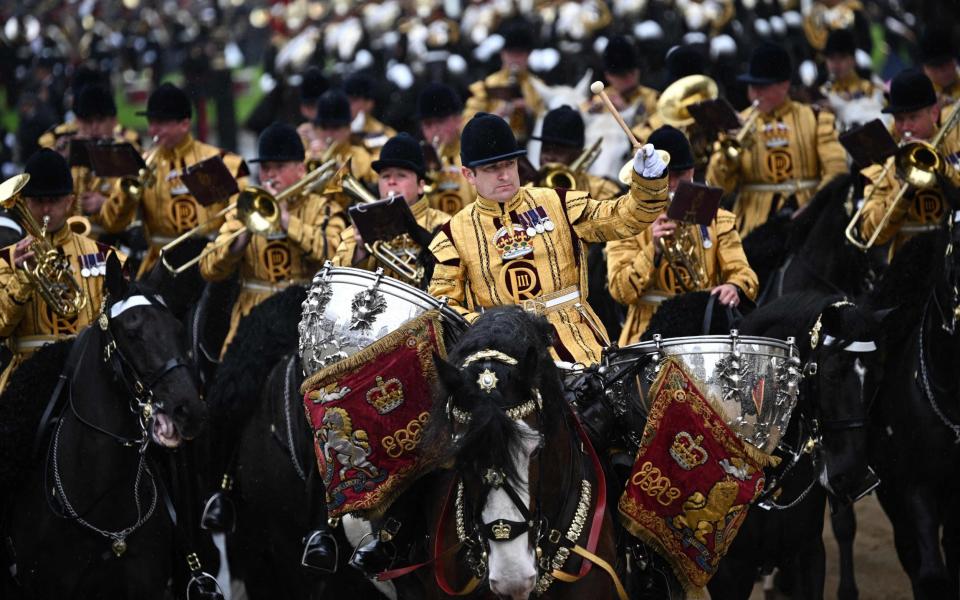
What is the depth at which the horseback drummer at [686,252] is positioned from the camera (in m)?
7.86

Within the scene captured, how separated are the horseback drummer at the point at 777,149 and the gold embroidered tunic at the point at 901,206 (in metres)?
1.41

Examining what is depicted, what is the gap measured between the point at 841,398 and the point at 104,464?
327 centimetres

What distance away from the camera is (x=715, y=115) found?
34.2ft

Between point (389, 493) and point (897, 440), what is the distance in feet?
10.1

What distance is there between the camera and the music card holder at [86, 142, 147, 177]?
993 cm

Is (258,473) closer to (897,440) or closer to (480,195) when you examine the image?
(480,195)

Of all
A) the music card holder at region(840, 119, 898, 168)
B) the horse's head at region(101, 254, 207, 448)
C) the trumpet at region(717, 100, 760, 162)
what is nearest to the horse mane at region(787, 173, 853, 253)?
the music card holder at region(840, 119, 898, 168)

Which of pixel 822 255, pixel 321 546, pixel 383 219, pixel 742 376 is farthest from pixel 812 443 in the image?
pixel 822 255

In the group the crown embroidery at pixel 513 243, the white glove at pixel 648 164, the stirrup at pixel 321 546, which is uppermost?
the white glove at pixel 648 164

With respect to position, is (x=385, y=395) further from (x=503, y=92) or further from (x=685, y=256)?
(x=503, y=92)

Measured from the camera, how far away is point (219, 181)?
30.3ft

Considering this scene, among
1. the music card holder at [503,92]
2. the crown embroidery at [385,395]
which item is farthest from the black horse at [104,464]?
the music card holder at [503,92]

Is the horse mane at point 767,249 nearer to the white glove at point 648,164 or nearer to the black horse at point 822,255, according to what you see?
the black horse at point 822,255

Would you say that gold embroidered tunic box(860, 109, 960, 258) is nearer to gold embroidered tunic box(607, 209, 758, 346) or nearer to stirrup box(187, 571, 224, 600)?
gold embroidered tunic box(607, 209, 758, 346)
